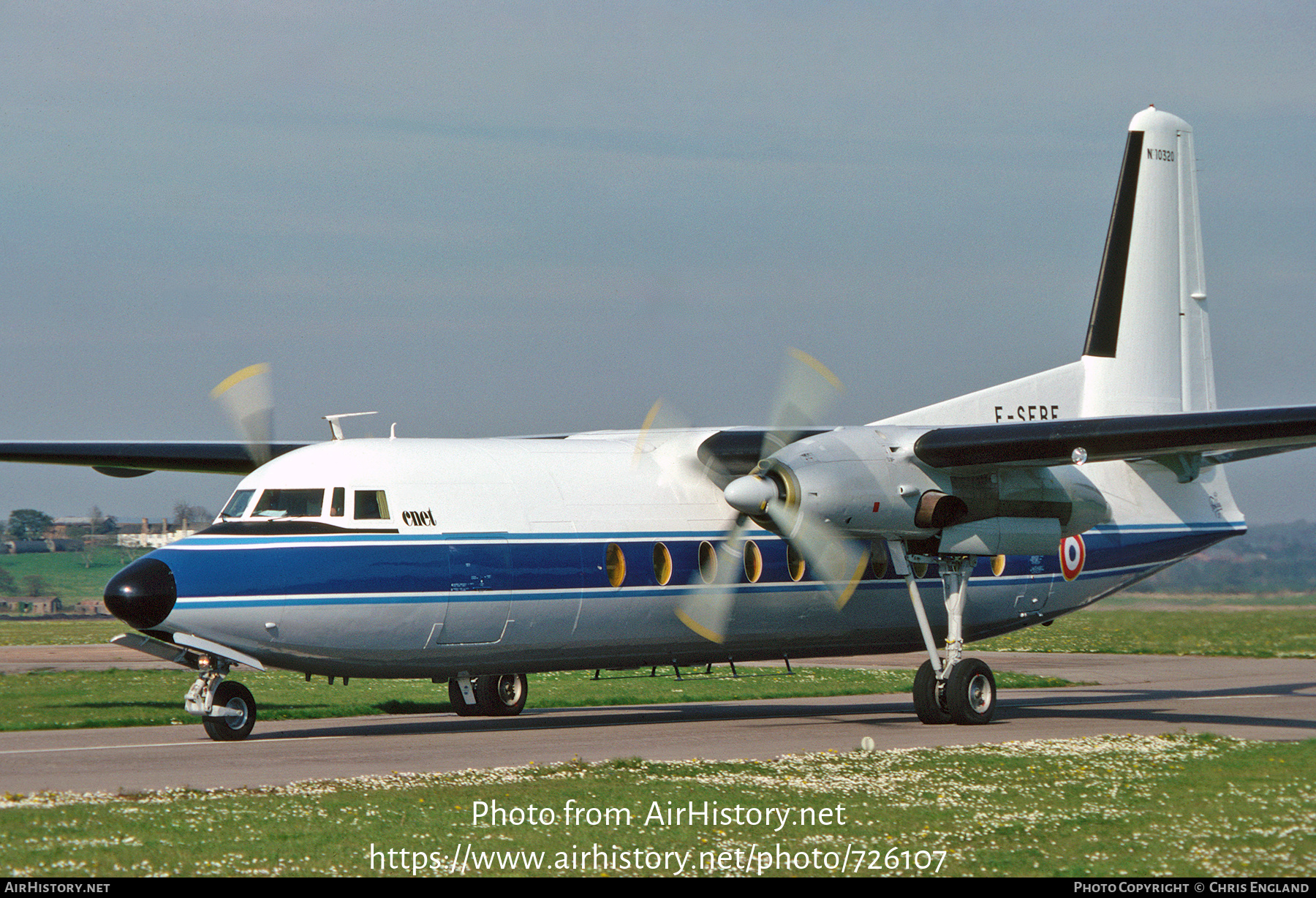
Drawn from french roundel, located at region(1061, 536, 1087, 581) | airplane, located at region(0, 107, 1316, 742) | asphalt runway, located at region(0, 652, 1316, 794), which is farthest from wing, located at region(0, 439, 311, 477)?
french roundel, located at region(1061, 536, 1087, 581)

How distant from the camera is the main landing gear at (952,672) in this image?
19.5m

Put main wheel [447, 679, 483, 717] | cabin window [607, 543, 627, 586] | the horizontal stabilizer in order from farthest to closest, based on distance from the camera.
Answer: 1. main wheel [447, 679, 483, 717]
2. cabin window [607, 543, 627, 586]
3. the horizontal stabilizer

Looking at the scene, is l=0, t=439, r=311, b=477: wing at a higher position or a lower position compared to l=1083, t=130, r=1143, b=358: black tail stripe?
lower

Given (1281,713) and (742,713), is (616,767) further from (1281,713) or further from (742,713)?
(1281,713)

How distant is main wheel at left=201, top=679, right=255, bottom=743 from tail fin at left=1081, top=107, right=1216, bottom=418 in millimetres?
14084

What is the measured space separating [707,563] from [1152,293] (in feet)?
34.1

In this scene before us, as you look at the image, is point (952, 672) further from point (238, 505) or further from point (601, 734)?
point (238, 505)

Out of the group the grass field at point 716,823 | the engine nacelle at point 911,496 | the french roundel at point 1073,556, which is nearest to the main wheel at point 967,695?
the engine nacelle at point 911,496

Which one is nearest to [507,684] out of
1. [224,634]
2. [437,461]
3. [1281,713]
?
[437,461]

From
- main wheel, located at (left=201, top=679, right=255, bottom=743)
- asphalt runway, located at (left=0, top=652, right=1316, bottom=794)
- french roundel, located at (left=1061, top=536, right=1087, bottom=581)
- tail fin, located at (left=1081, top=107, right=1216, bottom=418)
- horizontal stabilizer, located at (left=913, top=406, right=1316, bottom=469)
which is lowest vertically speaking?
asphalt runway, located at (left=0, top=652, right=1316, bottom=794)

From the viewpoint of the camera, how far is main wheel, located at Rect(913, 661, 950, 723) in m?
19.6

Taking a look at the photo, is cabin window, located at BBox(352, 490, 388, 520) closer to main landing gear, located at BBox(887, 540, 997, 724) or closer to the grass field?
the grass field

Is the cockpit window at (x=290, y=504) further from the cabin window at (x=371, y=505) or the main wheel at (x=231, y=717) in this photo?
the main wheel at (x=231, y=717)
